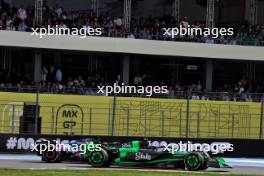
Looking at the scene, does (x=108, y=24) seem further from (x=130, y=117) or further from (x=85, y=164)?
(x=85, y=164)

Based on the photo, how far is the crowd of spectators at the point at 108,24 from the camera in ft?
112

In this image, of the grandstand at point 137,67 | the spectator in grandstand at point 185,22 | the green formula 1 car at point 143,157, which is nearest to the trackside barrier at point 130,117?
the grandstand at point 137,67

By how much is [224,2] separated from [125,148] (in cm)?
2608

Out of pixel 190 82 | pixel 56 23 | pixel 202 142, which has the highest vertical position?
pixel 56 23

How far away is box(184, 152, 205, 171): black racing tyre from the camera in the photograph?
59.6 feet

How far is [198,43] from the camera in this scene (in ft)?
119

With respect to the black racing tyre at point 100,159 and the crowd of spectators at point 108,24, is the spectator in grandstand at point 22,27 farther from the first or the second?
the black racing tyre at point 100,159

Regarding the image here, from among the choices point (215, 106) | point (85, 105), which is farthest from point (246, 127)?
point (85, 105)

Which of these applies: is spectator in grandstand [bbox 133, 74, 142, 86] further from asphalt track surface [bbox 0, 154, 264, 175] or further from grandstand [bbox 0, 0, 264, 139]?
asphalt track surface [bbox 0, 154, 264, 175]

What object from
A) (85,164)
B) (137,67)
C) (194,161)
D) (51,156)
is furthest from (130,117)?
(137,67)

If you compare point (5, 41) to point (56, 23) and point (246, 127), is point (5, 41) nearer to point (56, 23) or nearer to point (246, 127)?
point (56, 23)

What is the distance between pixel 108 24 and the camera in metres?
36.4

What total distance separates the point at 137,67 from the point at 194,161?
70.0 feet

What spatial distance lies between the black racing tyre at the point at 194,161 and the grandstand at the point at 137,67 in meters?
6.75
